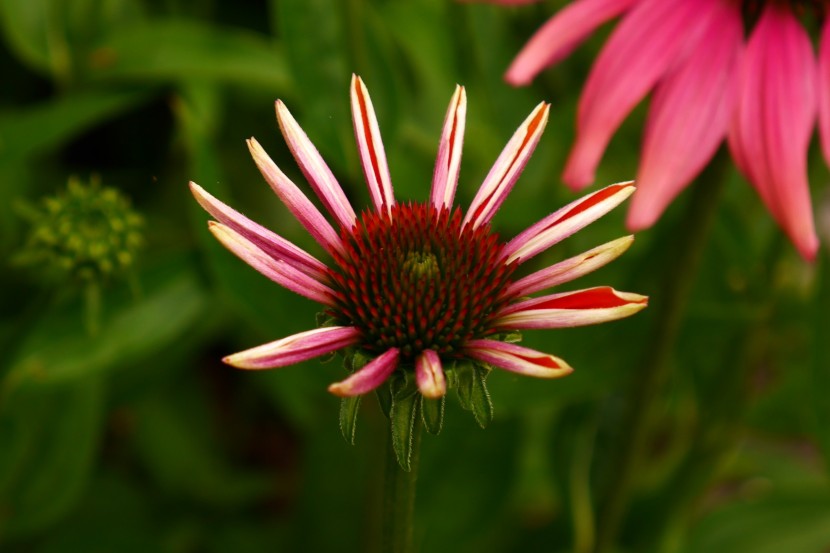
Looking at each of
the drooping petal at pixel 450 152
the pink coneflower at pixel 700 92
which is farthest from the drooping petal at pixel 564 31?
the drooping petal at pixel 450 152

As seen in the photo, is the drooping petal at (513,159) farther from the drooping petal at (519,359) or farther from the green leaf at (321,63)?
the green leaf at (321,63)

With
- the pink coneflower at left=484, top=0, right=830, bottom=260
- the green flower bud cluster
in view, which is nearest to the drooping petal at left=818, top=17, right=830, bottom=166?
the pink coneflower at left=484, top=0, right=830, bottom=260

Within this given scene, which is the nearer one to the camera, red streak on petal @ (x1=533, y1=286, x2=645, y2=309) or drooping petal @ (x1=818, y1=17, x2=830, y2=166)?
red streak on petal @ (x1=533, y1=286, x2=645, y2=309)

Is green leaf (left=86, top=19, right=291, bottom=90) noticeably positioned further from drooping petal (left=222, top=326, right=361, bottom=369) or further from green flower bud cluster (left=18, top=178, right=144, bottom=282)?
drooping petal (left=222, top=326, right=361, bottom=369)

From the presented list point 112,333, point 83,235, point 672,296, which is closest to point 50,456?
point 112,333

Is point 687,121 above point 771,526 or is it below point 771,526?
above

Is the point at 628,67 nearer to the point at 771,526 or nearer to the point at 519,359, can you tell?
the point at 519,359
